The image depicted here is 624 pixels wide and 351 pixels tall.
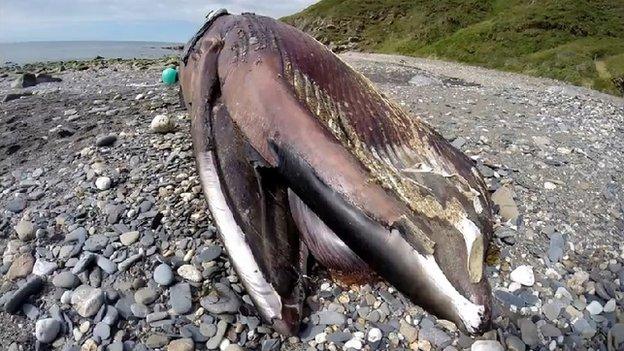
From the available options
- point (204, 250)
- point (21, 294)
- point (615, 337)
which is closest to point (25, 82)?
point (21, 294)

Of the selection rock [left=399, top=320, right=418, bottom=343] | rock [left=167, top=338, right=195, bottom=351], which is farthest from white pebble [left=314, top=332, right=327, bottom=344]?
rock [left=167, top=338, right=195, bottom=351]

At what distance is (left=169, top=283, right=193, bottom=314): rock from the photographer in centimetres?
356

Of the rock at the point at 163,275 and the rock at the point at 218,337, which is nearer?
the rock at the point at 218,337

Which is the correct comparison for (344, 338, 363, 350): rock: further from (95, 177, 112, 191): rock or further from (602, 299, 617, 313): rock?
(95, 177, 112, 191): rock

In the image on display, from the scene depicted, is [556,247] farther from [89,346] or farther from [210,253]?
[89,346]

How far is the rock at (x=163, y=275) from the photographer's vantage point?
3754mm

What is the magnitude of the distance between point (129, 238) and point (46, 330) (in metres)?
0.98

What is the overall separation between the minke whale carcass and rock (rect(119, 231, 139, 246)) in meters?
0.85

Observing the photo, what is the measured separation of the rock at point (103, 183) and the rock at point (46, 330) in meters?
1.76

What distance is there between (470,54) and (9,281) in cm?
3799

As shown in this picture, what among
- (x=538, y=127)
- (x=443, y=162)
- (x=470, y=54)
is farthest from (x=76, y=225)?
(x=470, y=54)

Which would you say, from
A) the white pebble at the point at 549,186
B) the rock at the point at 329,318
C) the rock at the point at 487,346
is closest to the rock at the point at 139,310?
the rock at the point at 329,318

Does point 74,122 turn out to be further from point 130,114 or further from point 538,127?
point 538,127

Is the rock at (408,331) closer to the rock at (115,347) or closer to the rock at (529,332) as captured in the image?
the rock at (529,332)
